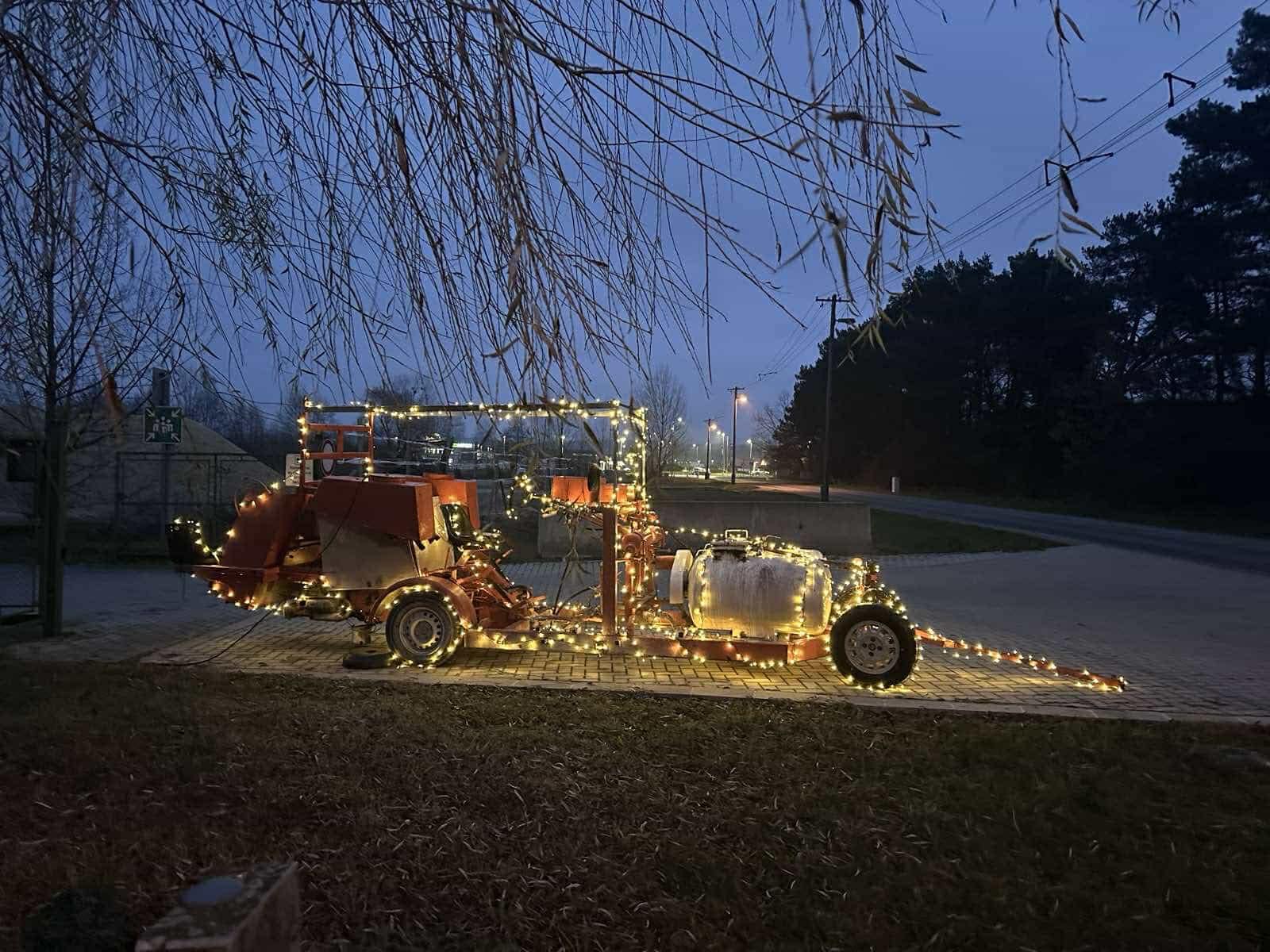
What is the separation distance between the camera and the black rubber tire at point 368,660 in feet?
24.2

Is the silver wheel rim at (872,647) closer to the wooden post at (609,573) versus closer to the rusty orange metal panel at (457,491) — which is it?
the wooden post at (609,573)

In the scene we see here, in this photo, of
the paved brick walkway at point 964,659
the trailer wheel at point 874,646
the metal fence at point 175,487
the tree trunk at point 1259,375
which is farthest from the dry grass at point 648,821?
the tree trunk at point 1259,375

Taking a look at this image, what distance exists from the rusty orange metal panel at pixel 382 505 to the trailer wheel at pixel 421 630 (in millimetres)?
571

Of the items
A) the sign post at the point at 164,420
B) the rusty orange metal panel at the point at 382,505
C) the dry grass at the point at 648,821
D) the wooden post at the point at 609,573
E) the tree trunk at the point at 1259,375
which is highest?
the tree trunk at the point at 1259,375

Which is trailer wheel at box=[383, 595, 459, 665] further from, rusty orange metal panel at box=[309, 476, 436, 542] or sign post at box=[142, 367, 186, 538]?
sign post at box=[142, 367, 186, 538]

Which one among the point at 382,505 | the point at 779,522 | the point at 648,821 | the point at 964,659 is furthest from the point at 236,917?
the point at 779,522

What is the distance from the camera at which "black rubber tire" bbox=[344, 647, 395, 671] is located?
7.38 m

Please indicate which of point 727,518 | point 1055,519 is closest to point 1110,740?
point 727,518

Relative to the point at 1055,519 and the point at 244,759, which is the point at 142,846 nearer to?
the point at 244,759

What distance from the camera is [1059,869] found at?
3.72m

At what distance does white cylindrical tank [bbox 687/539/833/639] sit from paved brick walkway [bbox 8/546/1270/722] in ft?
1.51

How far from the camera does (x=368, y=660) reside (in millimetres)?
7406

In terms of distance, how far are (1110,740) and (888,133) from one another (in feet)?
15.5

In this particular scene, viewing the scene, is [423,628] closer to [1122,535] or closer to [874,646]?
[874,646]
